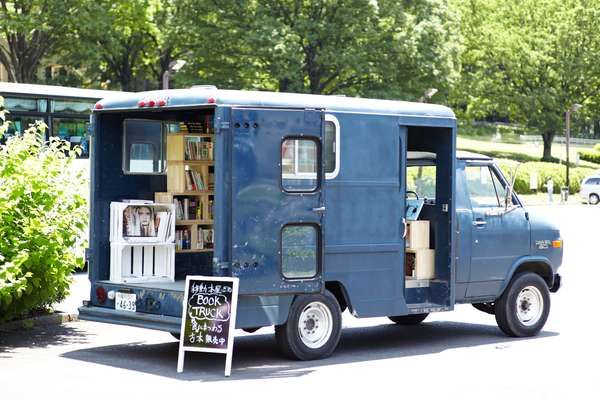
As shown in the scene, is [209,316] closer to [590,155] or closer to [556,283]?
[556,283]

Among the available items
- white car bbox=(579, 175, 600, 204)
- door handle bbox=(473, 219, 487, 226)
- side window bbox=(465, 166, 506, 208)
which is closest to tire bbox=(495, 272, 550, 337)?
door handle bbox=(473, 219, 487, 226)

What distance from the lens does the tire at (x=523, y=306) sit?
13.2 metres

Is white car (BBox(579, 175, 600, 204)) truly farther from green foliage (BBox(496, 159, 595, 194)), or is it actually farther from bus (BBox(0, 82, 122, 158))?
bus (BBox(0, 82, 122, 158))

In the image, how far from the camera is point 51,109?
882 inches

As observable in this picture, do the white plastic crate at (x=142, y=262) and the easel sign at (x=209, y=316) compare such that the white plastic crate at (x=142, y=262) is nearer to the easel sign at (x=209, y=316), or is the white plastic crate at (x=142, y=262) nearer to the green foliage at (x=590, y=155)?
the easel sign at (x=209, y=316)

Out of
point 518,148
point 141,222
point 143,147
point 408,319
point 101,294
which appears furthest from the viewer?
point 518,148

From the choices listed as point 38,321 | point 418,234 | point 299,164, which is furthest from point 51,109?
point 299,164

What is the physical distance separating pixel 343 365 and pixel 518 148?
3019 inches

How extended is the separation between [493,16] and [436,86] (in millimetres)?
29293

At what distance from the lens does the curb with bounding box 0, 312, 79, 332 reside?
42.4 ft

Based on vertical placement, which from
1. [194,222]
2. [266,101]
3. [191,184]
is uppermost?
[266,101]

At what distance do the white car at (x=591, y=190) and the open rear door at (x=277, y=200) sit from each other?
49.3 m

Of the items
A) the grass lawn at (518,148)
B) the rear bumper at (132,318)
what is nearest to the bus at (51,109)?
the rear bumper at (132,318)

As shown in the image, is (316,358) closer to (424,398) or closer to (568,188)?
(424,398)
